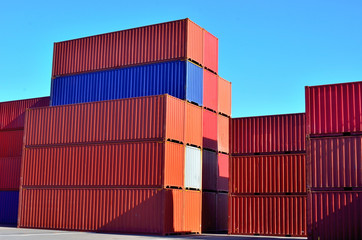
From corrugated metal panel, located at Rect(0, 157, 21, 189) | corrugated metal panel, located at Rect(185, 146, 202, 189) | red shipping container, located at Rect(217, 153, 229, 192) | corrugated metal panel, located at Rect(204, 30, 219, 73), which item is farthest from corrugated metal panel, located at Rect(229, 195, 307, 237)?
corrugated metal panel, located at Rect(0, 157, 21, 189)

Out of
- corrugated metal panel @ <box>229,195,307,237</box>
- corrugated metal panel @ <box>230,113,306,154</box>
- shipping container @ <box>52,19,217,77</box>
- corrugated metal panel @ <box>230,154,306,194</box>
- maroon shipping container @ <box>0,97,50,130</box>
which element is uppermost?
shipping container @ <box>52,19,217,77</box>

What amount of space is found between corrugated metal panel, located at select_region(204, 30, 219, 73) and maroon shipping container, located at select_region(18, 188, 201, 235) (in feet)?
29.8

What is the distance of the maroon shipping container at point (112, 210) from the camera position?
90.1 feet

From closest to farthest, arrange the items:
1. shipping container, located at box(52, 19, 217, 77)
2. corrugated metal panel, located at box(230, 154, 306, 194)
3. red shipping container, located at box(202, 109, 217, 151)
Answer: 1. corrugated metal panel, located at box(230, 154, 306, 194)
2. shipping container, located at box(52, 19, 217, 77)
3. red shipping container, located at box(202, 109, 217, 151)

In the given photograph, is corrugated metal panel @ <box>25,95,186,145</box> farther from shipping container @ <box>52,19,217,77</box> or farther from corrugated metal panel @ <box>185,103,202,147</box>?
shipping container @ <box>52,19,217,77</box>

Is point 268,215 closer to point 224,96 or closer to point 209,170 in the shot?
point 209,170

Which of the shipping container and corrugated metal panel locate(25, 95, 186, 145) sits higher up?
the shipping container

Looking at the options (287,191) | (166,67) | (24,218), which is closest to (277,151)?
(287,191)

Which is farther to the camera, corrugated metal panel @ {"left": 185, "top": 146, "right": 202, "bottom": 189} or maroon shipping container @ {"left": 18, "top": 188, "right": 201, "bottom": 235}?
corrugated metal panel @ {"left": 185, "top": 146, "right": 202, "bottom": 189}

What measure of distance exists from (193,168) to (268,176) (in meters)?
4.55

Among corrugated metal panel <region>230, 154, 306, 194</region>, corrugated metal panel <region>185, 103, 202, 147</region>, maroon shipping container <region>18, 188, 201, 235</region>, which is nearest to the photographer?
maroon shipping container <region>18, 188, 201, 235</region>

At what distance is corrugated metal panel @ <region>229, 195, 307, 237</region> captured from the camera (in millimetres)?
27719

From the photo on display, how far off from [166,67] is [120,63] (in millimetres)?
3606

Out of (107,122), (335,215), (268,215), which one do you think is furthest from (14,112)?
(335,215)
